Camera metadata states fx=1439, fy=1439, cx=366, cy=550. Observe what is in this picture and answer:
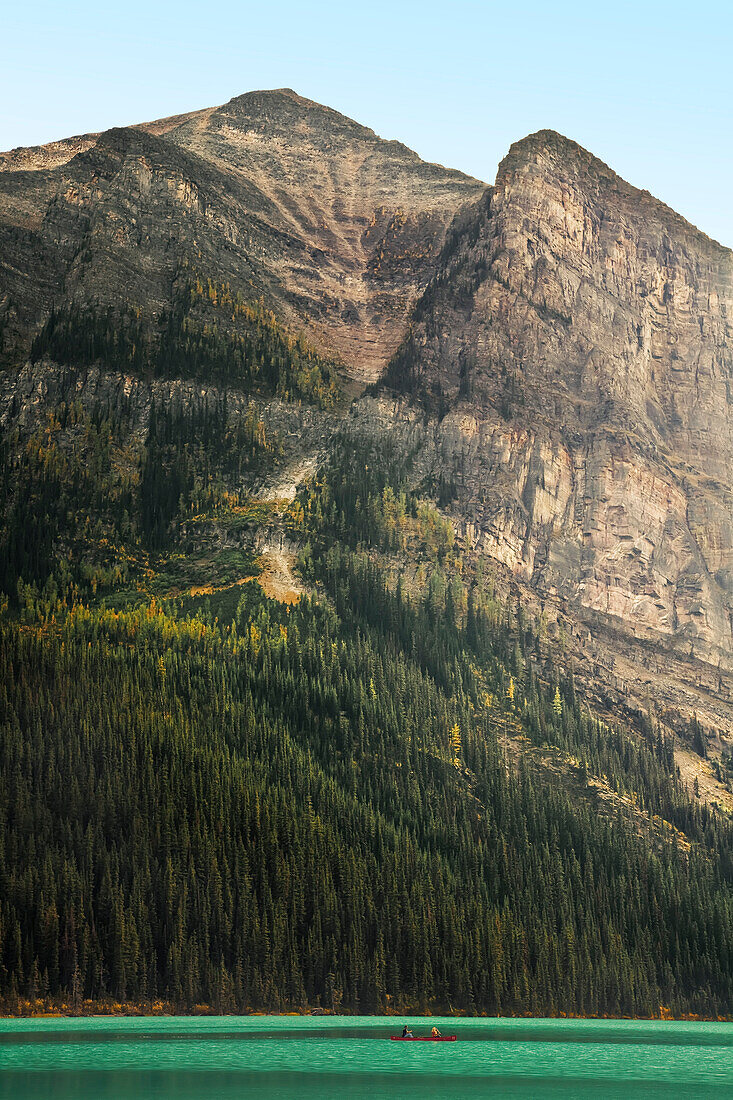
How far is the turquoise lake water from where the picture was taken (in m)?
121

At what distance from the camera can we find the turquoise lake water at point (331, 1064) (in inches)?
4779

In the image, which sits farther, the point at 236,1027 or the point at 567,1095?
the point at 236,1027

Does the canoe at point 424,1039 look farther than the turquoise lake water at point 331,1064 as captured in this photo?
Yes

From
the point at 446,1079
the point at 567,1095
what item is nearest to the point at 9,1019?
the point at 446,1079

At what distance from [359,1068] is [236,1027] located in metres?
57.9

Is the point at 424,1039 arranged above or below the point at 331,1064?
below

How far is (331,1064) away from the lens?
145000mm

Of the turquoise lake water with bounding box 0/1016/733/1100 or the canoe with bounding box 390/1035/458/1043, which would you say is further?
the canoe with bounding box 390/1035/458/1043

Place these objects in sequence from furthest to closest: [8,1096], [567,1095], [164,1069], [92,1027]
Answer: [92,1027] → [164,1069] → [567,1095] → [8,1096]

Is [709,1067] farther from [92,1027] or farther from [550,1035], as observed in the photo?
[92,1027]

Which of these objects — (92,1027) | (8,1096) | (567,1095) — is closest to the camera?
(8,1096)

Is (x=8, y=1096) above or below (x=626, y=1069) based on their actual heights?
above

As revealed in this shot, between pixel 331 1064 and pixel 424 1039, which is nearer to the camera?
pixel 331 1064

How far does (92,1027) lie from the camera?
185750mm
